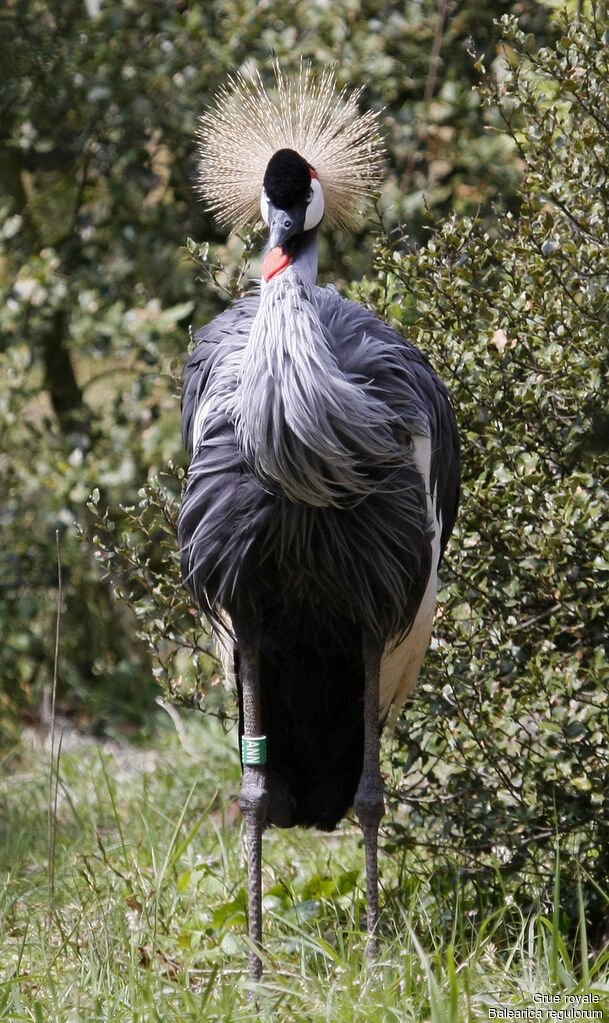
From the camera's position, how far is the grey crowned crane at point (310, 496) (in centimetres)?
240

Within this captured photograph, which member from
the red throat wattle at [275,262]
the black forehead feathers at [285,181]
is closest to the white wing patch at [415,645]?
the red throat wattle at [275,262]

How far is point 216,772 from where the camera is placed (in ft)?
13.6

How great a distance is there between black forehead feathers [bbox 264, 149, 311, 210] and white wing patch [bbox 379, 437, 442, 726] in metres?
0.56

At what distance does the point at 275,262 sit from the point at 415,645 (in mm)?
883

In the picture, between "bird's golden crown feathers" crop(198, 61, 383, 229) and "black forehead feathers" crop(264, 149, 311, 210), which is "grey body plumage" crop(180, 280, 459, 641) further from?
"bird's golden crown feathers" crop(198, 61, 383, 229)

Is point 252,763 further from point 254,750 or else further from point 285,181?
point 285,181

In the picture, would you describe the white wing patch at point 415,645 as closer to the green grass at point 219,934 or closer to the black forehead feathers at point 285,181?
the green grass at point 219,934

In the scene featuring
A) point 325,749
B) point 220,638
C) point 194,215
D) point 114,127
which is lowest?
point 325,749

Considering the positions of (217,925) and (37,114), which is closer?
(217,925)

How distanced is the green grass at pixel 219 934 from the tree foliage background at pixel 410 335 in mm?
211

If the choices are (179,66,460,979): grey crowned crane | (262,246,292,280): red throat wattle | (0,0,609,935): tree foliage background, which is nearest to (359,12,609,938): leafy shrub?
(0,0,609,935): tree foliage background

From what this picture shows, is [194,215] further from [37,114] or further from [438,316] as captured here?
[438,316]

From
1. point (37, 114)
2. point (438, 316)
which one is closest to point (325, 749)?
point (438, 316)

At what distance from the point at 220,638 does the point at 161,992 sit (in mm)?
820
